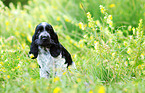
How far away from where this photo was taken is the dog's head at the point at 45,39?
7.61ft

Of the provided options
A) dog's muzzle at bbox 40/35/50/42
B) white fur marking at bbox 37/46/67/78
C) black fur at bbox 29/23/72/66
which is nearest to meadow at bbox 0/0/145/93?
white fur marking at bbox 37/46/67/78

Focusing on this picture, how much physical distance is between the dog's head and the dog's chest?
2.2 inches

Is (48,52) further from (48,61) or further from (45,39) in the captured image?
(45,39)

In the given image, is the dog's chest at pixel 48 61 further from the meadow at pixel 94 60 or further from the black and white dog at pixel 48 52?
the meadow at pixel 94 60

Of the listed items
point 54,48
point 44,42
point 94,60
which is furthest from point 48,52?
point 94,60

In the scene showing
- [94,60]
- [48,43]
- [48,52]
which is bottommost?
[94,60]

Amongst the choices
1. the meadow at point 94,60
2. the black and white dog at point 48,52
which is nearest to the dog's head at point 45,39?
the black and white dog at point 48,52

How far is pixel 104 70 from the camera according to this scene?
2652 mm

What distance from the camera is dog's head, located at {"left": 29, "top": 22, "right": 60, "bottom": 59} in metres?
2.32

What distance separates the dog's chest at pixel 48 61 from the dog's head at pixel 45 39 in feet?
0.18

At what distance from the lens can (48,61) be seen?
2.46m

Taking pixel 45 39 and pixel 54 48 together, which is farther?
pixel 54 48

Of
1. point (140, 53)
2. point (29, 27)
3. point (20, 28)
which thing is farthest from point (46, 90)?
point (20, 28)

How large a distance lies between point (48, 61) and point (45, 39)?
0.31 meters
